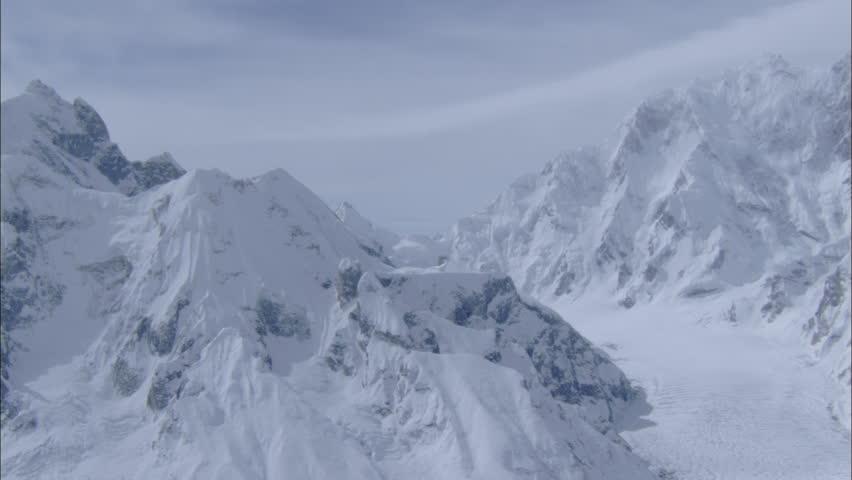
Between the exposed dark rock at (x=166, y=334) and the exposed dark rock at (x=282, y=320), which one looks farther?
the exposed dark rock at (x=282, y=320)

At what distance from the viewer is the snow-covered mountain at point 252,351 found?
440 feet

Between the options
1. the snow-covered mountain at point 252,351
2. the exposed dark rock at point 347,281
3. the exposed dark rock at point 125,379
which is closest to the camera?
the snow-covered mountain at point 252,351

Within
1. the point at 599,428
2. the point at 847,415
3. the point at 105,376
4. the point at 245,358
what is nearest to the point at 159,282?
the point at 105,376

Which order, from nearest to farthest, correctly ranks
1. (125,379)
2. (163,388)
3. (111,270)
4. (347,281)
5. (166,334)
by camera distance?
(163,388), (125,379), (166,334), (347,281), (111,270)

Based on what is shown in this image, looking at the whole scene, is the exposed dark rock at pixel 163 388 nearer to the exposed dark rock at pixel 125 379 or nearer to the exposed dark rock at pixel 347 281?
the exposed dark rock at pixel 125 379

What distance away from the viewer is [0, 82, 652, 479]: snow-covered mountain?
134000 millimetres

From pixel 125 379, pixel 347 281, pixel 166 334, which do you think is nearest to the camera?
pixel 125 379

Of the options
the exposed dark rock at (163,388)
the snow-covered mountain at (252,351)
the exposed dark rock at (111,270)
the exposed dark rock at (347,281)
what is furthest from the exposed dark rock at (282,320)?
the exposed dark rock at (111,270)

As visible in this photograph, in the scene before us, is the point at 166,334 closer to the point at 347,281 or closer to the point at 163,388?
the point at 163,388

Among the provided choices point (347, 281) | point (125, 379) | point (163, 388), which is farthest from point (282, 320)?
point (125, 379)

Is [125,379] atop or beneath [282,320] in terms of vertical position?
beneath

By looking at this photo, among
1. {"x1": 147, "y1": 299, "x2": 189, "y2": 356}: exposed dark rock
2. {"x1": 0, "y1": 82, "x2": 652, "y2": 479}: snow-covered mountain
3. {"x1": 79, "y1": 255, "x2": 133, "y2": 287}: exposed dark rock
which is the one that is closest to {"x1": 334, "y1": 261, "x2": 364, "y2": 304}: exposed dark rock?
{"x1": 0, "y1": 82, "x2": 652, "y2": 479}: snow-covered mountain

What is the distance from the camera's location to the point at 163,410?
146 m

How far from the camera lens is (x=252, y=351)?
147625mm
